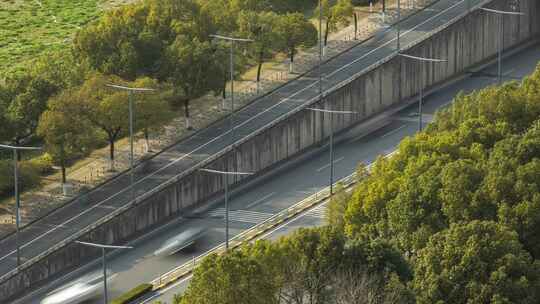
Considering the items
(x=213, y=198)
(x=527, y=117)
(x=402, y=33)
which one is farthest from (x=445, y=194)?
(x=402, y=33)

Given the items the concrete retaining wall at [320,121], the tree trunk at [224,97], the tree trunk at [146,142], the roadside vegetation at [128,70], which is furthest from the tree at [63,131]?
the tree trunk at [224,97]

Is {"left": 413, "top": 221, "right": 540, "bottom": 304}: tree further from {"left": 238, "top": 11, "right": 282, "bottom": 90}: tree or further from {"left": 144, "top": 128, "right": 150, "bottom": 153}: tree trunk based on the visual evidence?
{"left": 238, "top": 11, "right": 282, "bottom": 90}: tree

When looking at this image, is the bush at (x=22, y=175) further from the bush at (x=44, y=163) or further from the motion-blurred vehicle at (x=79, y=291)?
the motion-blurred vehicle at (x=79, y=291)

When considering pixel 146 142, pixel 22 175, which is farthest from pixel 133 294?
pixel 146 142

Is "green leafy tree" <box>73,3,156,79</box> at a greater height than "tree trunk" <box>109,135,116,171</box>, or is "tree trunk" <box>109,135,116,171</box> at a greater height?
"green leafy tree" <box>73,3,156,79</box>

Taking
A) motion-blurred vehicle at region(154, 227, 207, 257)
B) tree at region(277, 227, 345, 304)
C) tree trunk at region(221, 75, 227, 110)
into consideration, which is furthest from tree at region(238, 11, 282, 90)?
tree at region(277, 227, 345, 304)

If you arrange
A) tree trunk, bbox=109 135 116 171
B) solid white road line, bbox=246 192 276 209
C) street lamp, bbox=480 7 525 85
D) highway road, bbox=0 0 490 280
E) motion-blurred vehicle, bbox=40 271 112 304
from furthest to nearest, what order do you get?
1. street lamp, bbox=480 7 525 85
2. tree trunk, bbox=109 135 116 171
3. solid white road line, bbox=246 192 276 209
4. highway road, bbox=0 0 490 280
5. motion-blurred vehicle, bbox=40 271 112 304
